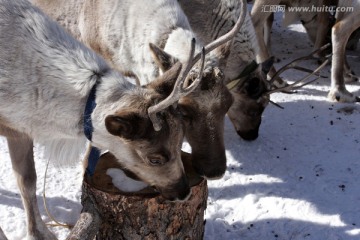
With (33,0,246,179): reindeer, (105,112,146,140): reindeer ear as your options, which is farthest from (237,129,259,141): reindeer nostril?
(105,112,146,140): reindeer ear

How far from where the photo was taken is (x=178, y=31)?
3957 millimetres

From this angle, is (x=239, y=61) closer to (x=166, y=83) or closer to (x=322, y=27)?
(x=166, y=83)

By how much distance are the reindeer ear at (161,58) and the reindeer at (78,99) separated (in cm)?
48

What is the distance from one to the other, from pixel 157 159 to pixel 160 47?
1185 mm

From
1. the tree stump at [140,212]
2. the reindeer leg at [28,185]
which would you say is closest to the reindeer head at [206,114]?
the tree stump at [140,212]

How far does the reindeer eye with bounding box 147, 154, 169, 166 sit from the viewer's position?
Result: 10.1 ft

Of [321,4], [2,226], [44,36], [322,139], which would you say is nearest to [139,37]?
[44,36]

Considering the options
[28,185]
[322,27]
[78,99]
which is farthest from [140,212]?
[322,27]

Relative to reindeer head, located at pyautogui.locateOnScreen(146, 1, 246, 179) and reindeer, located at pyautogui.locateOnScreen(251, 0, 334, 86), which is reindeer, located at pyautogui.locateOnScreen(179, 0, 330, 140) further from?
reindeer, located at pyautogui.locateOnScreen(251, 0, 334, 86)

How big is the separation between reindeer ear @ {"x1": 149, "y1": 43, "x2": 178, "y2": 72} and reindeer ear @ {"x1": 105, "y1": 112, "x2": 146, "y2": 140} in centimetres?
84

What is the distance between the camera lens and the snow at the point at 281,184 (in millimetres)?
3883

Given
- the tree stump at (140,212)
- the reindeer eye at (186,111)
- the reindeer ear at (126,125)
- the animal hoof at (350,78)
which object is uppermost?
the reindeer ear at (126,125)

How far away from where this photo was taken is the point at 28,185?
3752 mm

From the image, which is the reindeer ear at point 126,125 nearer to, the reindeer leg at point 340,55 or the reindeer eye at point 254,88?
the reindeer eye at point 254,88
